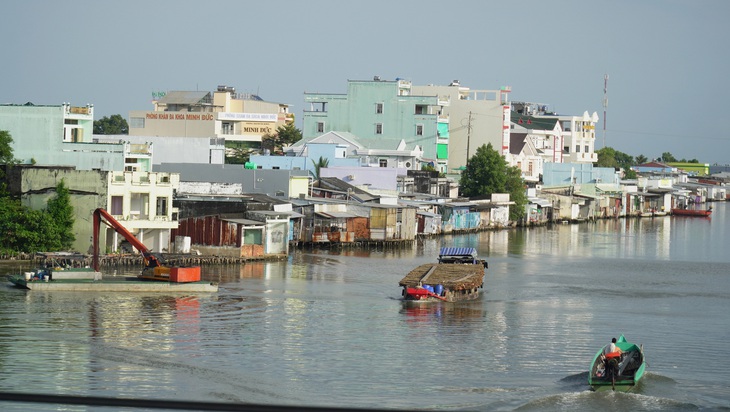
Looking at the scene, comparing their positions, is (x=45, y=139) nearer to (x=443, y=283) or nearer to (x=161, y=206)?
(x=161, y=206)

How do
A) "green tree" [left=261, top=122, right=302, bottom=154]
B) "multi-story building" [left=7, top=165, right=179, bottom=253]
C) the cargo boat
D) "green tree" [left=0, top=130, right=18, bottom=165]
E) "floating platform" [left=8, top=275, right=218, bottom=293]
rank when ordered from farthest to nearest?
"green tree" [left=261, top=122, right=302, bottom=154] < "green tree" [left=0, top=130, right=18, bottom=165] < "multi-story building" [left=7, top=165, right=179, bottom=253] < the cargo boat < "floating platform" [left=8, top=275, right=218, bottom=293]

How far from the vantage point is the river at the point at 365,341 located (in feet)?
60.8

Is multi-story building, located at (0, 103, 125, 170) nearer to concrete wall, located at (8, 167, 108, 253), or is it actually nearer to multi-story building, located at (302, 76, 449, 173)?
concrete wall, located at (8, 167, 108, 253)

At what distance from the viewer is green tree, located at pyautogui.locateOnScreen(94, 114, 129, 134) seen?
102312 millimetres

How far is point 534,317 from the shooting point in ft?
95.6

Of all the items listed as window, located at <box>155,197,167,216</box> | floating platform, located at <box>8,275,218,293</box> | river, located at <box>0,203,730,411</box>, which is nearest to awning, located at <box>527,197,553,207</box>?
river, located at <box>0,203,730,411</box>

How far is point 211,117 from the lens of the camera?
241ft

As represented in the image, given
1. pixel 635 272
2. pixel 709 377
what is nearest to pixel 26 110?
pixel 635 272

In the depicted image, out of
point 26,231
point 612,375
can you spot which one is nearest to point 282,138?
point 26,231

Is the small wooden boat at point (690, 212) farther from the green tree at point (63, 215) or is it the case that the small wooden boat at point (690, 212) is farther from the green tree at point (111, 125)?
the green tree at point (63, 215)

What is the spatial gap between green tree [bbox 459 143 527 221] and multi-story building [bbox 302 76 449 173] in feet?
10.4

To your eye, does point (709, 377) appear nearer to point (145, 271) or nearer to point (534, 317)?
point (534, 317)

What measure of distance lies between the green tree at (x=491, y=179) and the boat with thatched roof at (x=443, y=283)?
31847mm

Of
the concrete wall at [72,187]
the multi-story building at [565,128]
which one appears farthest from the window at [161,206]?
the multi-story building at [565,128]
